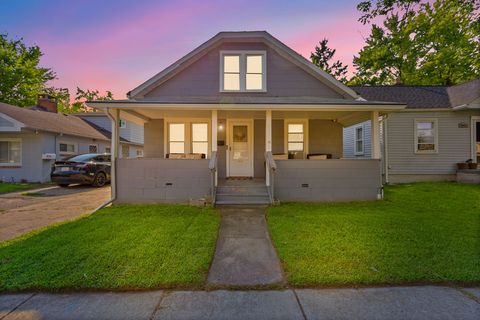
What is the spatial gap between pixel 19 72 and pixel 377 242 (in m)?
33.9

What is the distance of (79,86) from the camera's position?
48562 millimetres

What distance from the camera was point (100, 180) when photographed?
11711 mm

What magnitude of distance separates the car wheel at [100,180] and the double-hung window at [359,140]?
1347 centimetres

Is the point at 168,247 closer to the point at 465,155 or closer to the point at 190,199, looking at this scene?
the point at 190,199

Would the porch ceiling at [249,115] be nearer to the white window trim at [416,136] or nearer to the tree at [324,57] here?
the white window trim at [416,136]

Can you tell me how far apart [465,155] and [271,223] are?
11.8m

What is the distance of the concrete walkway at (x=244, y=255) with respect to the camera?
3199mm

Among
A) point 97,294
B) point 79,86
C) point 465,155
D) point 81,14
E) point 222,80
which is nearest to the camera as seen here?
point 97,294

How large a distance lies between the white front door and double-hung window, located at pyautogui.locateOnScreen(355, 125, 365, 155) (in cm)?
738

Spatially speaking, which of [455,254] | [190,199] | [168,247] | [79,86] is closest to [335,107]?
[455,254]

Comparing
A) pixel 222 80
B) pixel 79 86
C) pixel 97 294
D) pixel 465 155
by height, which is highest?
pixel 79 86

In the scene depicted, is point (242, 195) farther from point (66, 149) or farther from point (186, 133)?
point (66, 149)

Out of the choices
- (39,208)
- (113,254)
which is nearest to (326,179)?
(113,254)

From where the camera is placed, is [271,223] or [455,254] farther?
[271,223]
